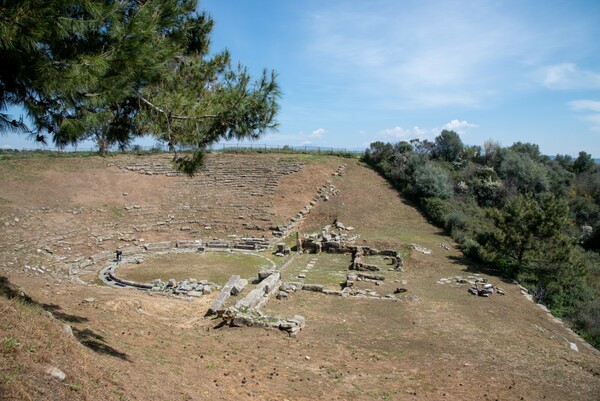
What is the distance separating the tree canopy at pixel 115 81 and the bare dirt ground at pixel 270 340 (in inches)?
135

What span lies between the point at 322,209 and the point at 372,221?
147 inches

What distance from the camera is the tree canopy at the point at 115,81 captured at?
5.63 m

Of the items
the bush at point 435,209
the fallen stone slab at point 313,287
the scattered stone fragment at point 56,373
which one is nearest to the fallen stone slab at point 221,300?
the fallen stone slab at point 313,287

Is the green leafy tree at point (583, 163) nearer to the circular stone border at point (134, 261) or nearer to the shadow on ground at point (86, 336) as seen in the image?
the circular stone border at point (134, 261)

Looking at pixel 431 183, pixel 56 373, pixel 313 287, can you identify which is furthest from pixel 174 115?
pixel 431 183

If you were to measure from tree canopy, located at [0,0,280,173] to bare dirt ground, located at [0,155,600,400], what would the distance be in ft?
11.2

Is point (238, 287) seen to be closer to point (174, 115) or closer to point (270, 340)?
point (270, 340)

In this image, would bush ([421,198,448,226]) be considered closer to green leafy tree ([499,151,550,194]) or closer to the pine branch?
green leafy tree ([499,151,550,194])

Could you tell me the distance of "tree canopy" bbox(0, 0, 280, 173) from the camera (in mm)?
5633

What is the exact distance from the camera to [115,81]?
647cm

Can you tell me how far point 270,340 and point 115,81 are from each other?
23.4 ft

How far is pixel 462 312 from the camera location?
12945mm

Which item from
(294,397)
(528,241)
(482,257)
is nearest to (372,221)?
(482,257)

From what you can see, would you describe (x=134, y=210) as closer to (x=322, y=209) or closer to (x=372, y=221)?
(x=322, y=209)
